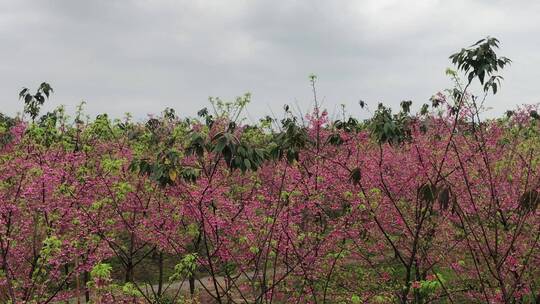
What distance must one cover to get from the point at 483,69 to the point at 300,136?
316cm

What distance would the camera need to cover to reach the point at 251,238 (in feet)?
32.2

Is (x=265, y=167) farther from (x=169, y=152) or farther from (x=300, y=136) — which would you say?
(x=169, y=152)

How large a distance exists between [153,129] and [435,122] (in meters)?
9.39

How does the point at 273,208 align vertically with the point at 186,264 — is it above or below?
above

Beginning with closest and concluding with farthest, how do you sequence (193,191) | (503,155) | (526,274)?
(193,191), (526,274), (503,155)

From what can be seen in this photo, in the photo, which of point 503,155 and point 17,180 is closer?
point 17,180

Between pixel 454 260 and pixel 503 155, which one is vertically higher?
pixel 503 155

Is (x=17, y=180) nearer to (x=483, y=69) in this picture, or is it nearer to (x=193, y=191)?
(x=193, y=191)

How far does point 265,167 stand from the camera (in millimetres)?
19062

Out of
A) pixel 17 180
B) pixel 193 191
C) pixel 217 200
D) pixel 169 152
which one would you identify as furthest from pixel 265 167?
pixel 169 152

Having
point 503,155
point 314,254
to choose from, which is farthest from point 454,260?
point 314,254

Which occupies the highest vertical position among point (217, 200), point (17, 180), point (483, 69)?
point (483, 69)

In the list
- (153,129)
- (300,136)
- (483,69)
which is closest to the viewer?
(483,69)

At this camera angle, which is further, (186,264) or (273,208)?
(273,208)
